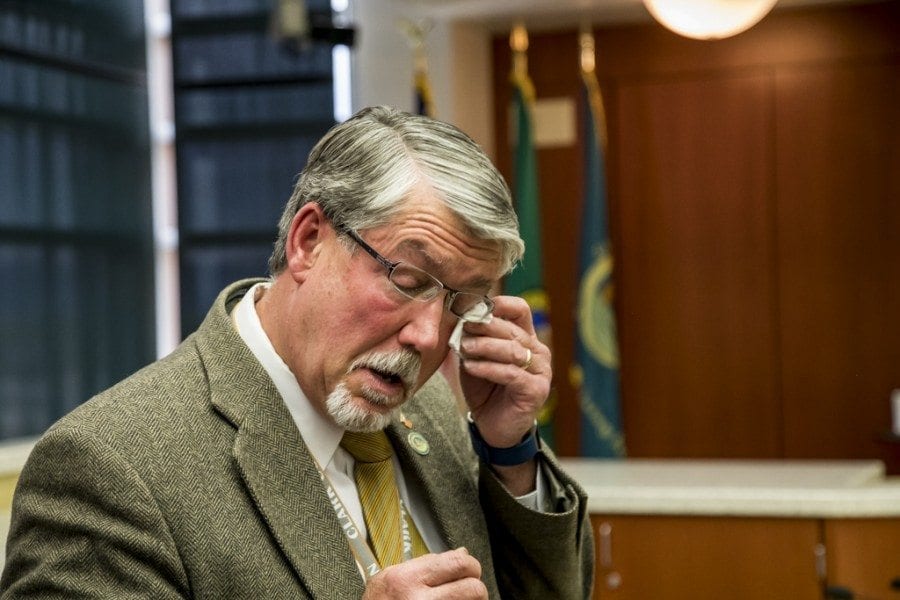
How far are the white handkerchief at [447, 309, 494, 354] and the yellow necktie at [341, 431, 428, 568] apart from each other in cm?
17

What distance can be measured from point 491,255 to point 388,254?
0.14 meters

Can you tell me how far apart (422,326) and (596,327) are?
4.39 m

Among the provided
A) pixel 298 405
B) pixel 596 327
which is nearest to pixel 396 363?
pixel 298 405

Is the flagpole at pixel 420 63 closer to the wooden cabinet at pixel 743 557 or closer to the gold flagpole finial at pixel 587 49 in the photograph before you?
the gold flagpole finial at pixel 587 49

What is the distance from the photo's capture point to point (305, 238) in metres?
1.60

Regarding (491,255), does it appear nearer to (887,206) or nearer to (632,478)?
(632,478)

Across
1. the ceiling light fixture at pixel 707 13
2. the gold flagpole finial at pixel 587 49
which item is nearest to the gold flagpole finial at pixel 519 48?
the gold flagpole finial at pixel 587 49

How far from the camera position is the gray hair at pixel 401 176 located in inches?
60.7

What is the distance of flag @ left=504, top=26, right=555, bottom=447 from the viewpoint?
19.2 ft

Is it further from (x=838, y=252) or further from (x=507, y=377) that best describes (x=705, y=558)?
(x=838, y=252)

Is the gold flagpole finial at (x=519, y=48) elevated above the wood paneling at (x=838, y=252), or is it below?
above

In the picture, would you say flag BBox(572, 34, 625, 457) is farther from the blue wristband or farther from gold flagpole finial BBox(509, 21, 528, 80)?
the blue wristband

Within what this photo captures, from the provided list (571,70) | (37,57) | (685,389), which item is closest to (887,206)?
(685,389)

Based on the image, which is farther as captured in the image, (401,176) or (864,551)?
(864,551)
